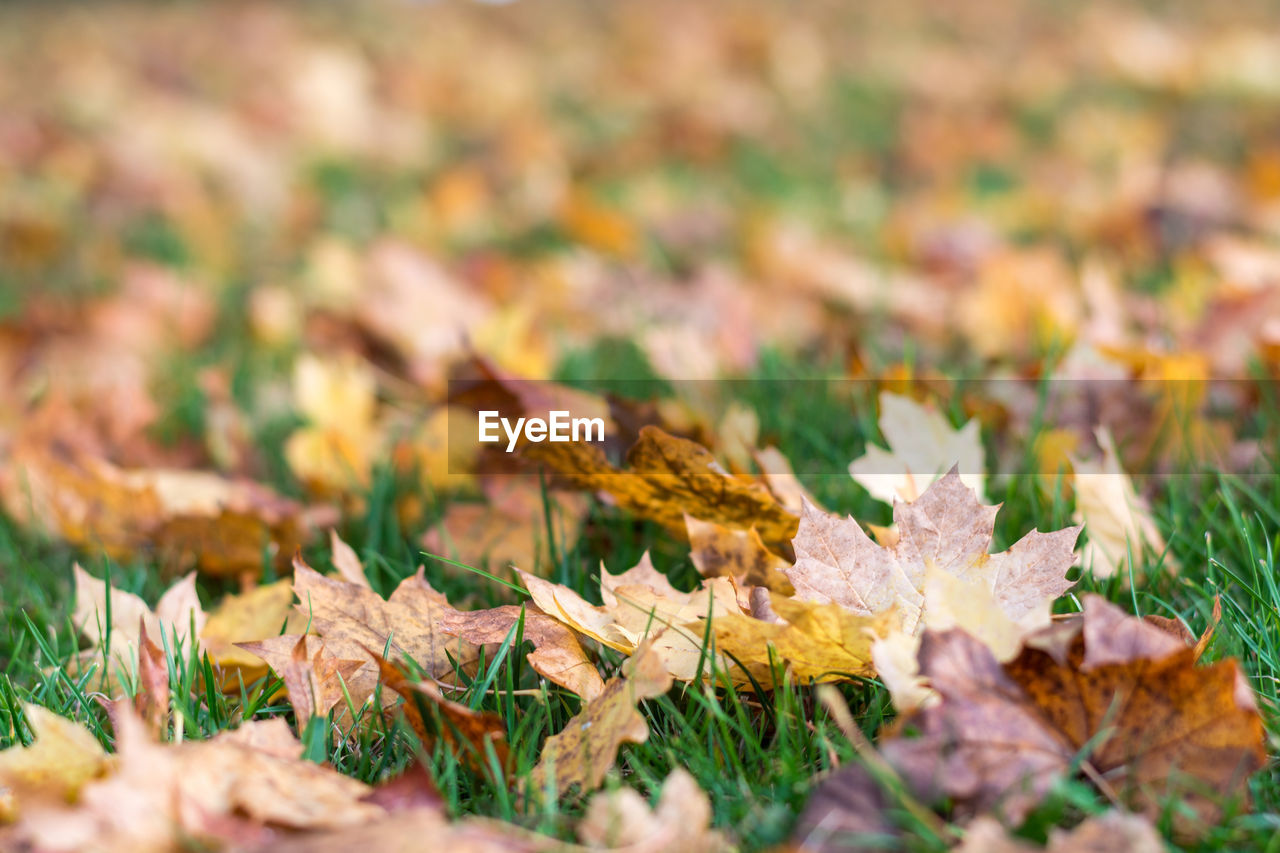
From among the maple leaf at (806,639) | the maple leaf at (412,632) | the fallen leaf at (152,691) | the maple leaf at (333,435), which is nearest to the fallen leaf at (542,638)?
the maple leaf at (412,632)

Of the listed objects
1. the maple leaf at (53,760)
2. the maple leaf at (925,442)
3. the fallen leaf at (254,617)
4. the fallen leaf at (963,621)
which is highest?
the maple leaf at (925,442)

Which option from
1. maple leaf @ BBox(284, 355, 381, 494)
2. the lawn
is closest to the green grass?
the lawn

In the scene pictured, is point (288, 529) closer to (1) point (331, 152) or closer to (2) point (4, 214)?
(2) point (4, 214)

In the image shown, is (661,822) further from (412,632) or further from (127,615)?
(127,615)

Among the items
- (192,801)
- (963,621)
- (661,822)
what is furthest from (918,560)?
(192,801)

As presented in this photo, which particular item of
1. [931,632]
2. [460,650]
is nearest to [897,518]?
[931,632]

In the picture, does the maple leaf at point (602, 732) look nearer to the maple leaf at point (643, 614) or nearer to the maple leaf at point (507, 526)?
the maple leaf at point (643, 614)
